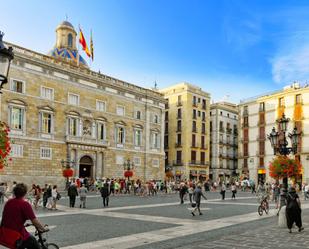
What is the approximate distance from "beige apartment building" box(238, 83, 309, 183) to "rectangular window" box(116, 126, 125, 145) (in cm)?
2806

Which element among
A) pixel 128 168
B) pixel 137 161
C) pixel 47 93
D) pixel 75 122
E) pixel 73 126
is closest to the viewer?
pixel 47 93

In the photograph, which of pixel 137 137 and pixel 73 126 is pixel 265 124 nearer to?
pixel 137 137

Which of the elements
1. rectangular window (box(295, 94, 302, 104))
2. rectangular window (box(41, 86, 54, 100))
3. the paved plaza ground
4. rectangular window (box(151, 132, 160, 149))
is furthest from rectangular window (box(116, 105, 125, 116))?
the paved plaza ground

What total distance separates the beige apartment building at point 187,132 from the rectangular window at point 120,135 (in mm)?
18903

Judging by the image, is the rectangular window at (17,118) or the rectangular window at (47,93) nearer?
the rectangular window at (17,118)

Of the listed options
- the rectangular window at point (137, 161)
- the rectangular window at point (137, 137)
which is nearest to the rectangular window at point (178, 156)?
the rectangular window at point (137, 137)

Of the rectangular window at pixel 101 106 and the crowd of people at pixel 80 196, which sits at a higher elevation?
the rectangular window at pixel 101 106

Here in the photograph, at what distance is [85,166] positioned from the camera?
149 ft

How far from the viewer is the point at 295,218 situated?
40.6 feet

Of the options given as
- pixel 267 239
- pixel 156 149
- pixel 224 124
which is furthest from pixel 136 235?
pixel 224 124

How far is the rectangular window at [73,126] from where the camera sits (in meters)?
43.3

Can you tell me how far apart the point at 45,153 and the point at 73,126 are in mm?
4826

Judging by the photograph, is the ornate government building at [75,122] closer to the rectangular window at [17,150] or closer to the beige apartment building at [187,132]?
the rectangular window at [17,150]

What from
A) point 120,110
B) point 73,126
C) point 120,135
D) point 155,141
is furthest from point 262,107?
point 73,126
